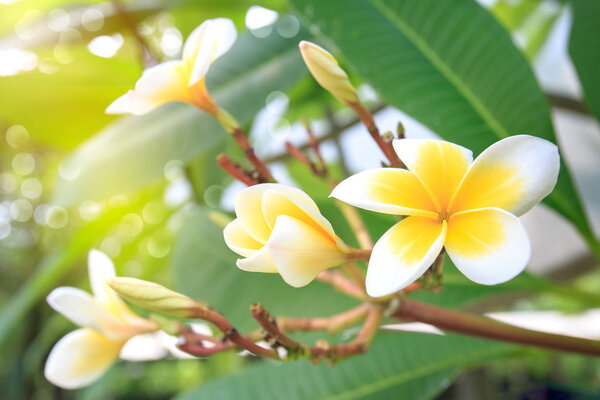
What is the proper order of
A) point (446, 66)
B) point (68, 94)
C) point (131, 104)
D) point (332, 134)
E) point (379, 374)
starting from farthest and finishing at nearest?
point (332, 134)
point (68, 94)
point (379, 374)
point (446, 66)
point (131, 104)

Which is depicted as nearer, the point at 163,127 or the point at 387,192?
the point at 387,192

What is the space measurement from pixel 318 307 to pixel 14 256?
292 centimetres

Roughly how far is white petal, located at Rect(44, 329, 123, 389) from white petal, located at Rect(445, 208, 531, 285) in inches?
9.2

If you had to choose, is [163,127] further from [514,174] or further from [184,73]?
[514,174]

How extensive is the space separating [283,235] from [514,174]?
9 cm

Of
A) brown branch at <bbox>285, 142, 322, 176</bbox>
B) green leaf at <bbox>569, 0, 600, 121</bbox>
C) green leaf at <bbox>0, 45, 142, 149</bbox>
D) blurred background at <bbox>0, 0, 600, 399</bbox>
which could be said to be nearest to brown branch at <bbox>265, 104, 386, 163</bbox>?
blurred background at <bbox>0, 0, 600, 399</bbox>

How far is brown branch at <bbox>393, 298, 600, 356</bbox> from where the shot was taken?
324 mm

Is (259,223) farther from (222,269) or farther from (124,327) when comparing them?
(222,269)

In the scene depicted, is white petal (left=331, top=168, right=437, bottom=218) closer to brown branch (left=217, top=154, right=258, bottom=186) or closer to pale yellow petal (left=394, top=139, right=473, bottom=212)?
pale yellow petal (left=394, top=139, right=473, bottom=212)

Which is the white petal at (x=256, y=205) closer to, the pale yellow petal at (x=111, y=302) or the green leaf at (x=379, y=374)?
the pale yellow petal at (x=111, y=302)

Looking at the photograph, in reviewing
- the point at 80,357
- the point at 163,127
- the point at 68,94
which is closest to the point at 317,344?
the point at 80,357

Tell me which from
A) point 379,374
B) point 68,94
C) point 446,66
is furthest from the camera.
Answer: point 68,94

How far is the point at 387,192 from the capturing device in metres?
0.22

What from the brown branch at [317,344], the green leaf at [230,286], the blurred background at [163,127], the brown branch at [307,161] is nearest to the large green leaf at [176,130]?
the blurred background at [163,127]
